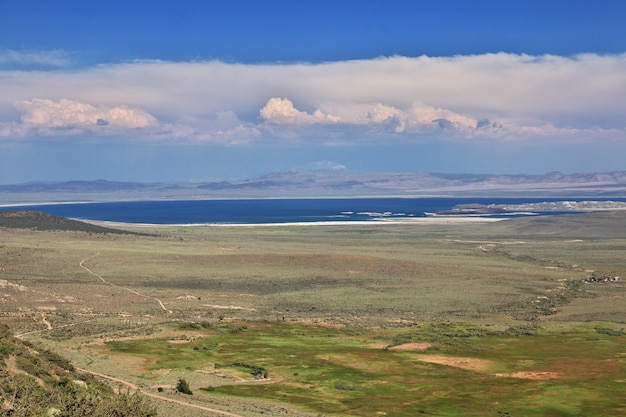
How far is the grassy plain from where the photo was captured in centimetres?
4550

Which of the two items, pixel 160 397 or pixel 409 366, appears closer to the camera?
pixel 160 397

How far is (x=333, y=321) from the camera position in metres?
73.2

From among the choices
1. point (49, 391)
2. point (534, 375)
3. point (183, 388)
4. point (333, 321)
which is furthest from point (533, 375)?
point (49, 391)

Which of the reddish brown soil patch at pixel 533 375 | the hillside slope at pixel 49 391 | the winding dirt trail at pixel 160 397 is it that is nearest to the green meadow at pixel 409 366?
the reddish brown soil patch at pixel 533 375

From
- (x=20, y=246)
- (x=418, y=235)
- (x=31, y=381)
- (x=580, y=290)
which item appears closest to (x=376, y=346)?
(x=31, y=381)

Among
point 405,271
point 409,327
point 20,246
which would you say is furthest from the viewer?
point 20,246

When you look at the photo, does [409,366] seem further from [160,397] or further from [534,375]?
[160,397]

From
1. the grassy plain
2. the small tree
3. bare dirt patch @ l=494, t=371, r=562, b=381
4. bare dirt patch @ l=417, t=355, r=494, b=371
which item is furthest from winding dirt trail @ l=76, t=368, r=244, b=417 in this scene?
bare dirt patch @ l=417, t=355, r=494, b=371

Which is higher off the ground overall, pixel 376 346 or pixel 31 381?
pixel 31 381

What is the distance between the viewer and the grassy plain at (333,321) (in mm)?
45500

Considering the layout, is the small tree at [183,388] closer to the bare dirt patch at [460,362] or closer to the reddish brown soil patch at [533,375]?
the bare dirt patch at [460,362]

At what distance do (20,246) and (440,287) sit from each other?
6612cm

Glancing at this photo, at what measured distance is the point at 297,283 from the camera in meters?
97.6

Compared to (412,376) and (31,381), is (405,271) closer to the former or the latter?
(412,376)
